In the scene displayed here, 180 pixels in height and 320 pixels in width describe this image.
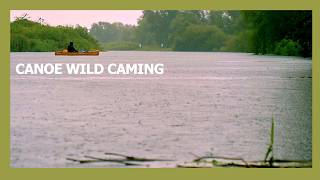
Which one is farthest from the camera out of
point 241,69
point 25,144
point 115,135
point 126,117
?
point 241,69

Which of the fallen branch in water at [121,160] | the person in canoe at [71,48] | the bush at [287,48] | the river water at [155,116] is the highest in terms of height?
the bush at [287,48]

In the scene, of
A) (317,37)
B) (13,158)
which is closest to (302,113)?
(317,37)

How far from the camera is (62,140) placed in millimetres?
7719

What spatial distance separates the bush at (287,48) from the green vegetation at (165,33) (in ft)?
0.22

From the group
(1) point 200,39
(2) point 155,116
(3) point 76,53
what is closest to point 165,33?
(1) point 200,39

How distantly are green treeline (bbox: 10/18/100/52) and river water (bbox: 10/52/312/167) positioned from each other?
256 mm

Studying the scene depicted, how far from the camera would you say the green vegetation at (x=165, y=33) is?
10406mm

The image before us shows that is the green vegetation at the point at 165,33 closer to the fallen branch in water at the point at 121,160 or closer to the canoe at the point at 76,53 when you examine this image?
the canoe at the point at 76,53

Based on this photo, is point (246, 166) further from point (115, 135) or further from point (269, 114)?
point (269, 114)

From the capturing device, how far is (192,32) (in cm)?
1240

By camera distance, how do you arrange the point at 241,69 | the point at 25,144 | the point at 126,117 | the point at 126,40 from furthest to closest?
the point at 241,69 < the point at 126,40 < the point at 126,117 < the point at 25,144

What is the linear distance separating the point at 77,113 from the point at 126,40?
2.51m

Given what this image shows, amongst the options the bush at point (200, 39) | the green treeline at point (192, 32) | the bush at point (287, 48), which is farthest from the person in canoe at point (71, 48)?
the bush at point (287, 48)

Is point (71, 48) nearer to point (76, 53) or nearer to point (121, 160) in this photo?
point (76, 53)
